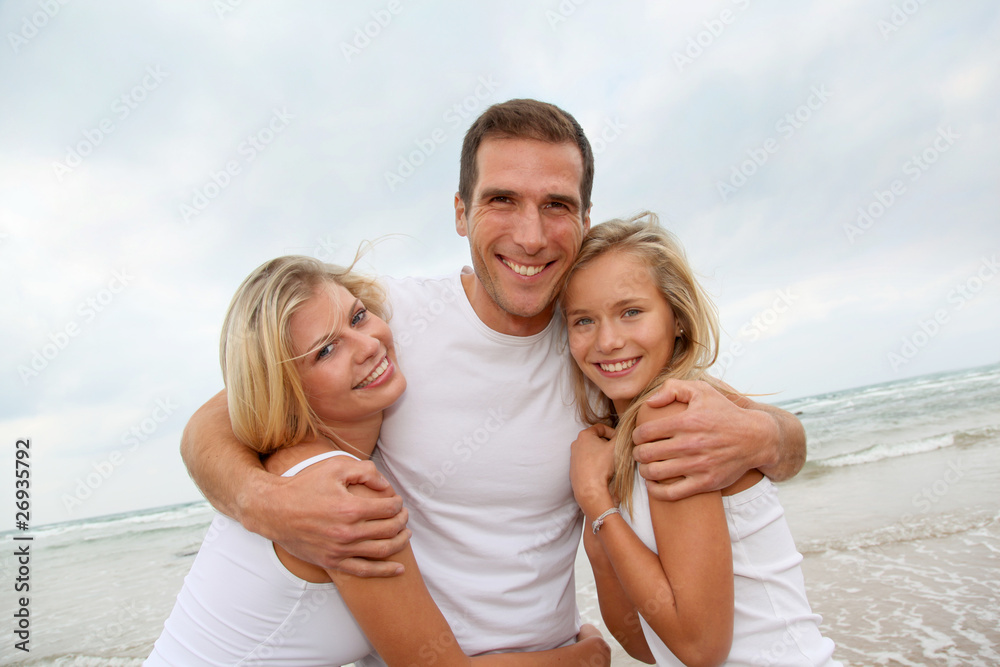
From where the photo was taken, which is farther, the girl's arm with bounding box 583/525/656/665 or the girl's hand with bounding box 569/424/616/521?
the girl's arm with bounding box 583/525/656/665

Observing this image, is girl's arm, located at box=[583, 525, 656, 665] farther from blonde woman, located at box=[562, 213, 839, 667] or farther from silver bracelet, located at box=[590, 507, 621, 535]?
silver bracelet, located at box=[590, 507, 621, 535]

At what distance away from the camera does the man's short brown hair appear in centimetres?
271

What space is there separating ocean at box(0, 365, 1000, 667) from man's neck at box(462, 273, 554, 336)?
312 cm

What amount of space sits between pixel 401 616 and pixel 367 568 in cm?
22

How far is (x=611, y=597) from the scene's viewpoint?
2.59 metres

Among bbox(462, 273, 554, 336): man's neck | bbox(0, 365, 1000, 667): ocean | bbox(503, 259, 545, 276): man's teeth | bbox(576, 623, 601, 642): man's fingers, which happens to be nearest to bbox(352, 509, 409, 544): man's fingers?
bbox(462, 273, 554, 336): man's neck

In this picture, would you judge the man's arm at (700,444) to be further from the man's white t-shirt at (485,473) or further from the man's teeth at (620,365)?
the man's white t-shirt at (485,473)

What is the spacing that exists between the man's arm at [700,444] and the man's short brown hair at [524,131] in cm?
121

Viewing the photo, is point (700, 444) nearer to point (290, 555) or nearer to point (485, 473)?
point (485, 473)

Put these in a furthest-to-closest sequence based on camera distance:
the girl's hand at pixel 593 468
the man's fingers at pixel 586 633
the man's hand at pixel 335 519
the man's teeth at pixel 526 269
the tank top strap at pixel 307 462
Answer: the man's fingers at pixel 586 633 < the man's teeth at pixel 526 269 < the girl's hand at pixel 593 468 < the tank top strap at pixel 307 462 < the man's hand at pixel 335 519

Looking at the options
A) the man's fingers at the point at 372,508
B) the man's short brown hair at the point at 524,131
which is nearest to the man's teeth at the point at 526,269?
the man's short brown hair at the point at 524,131

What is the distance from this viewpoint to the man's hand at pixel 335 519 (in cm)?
174

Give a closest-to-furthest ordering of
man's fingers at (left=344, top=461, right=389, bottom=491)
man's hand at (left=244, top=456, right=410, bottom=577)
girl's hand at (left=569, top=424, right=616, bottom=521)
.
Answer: man's hand at (left=244, top=456, right=410, bottom=577) → man's fingers at (left=344, top=461, right=389, bottom=491) → girl's hand at (left=569, top=424, right=616, bottom=521)

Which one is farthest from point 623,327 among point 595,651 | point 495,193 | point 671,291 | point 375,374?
point 595,651
